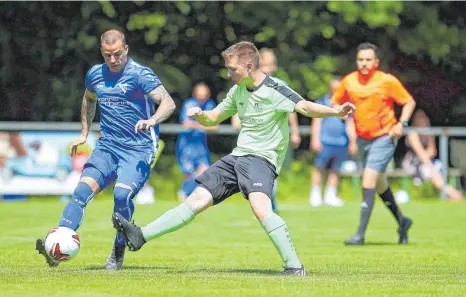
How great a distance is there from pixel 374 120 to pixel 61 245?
5.68m

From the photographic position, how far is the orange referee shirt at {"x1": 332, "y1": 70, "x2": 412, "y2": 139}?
14.3 meters

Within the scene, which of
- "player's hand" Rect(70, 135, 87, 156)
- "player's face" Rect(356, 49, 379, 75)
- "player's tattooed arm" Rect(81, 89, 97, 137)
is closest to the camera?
"player's hand" Rect(70, 135, 87, 156)

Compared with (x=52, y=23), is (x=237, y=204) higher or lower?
lower

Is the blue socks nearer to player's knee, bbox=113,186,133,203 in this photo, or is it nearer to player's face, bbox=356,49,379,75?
player's knee, bbox=113,186,133,203

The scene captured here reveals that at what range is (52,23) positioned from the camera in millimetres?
28688

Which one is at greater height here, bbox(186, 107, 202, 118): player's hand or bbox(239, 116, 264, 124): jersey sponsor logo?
bbox(186, 107, 202, 118): player's hand

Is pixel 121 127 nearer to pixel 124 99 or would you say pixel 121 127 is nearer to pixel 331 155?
pixel 124 99

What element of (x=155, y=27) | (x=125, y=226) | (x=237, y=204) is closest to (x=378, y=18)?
(x=155, y=27)

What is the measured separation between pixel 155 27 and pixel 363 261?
57.9 feet

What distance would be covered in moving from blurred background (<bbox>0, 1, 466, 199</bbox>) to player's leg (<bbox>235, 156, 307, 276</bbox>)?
18.5m

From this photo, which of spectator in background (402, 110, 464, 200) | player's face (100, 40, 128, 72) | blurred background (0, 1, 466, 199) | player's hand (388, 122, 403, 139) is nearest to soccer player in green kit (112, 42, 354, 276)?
player's face (100, 40, 128, 72)

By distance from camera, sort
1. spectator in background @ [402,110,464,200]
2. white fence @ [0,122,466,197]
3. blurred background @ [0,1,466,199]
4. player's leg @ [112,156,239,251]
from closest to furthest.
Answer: player's leg @ [112,156,239,251]
white fence @ [0,122,466,197]
spectator in background @ [402,110,464,200]
blurred background @ [0,1,466,199]

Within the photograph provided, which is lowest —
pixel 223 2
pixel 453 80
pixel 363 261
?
pixel 363 261

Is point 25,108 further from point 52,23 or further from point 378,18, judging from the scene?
point 378,18
